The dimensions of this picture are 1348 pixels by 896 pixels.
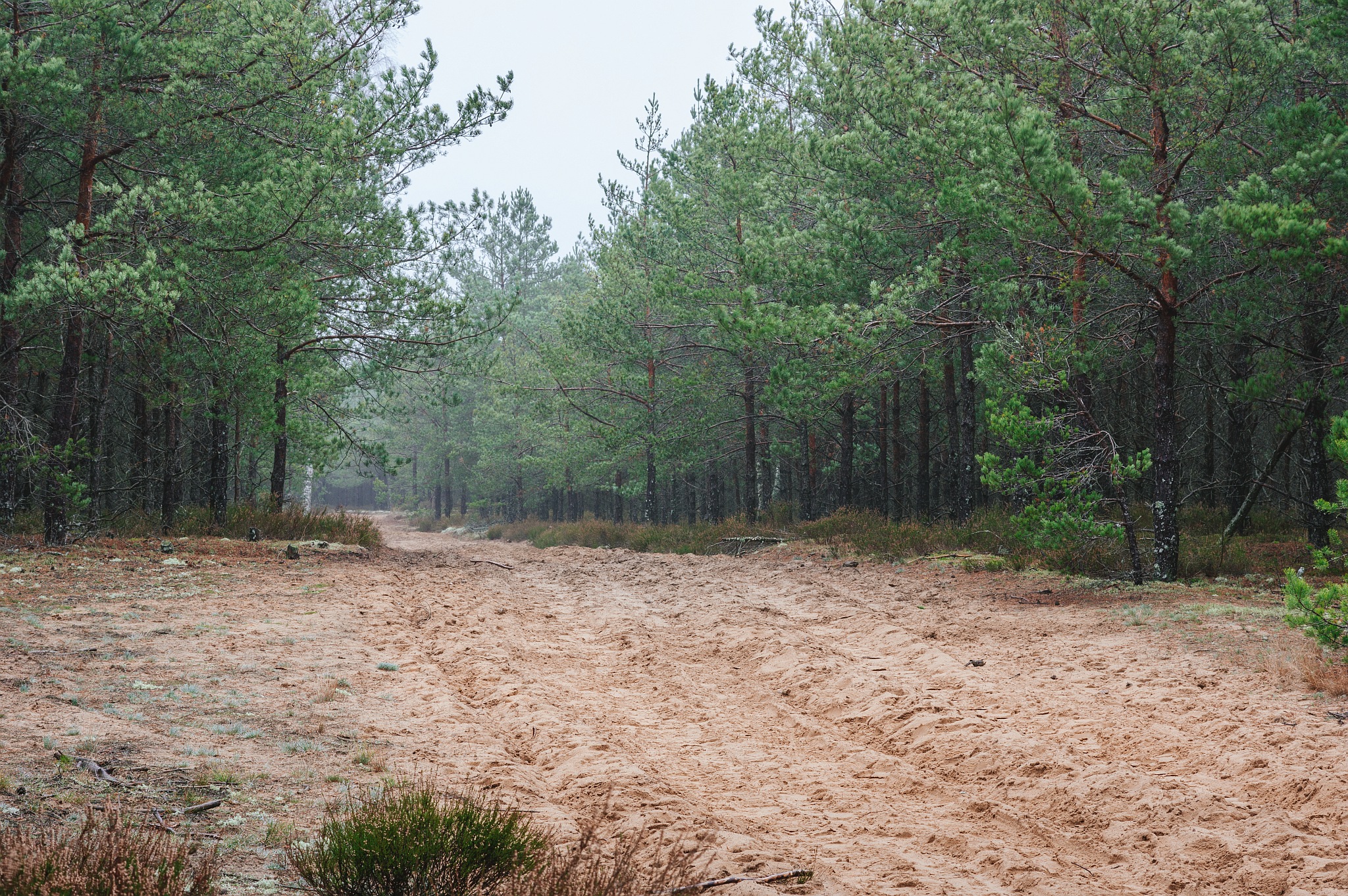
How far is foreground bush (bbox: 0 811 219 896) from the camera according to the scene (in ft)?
8.63

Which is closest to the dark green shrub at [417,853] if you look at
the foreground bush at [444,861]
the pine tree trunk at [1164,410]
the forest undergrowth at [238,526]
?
the foreground bush at [444,861]

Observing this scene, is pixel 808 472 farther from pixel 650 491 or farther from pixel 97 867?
pixel 97 867

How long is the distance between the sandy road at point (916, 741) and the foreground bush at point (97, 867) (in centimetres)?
197

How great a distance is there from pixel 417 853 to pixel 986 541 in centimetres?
1433

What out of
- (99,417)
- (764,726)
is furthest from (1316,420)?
Answer: (99,417)

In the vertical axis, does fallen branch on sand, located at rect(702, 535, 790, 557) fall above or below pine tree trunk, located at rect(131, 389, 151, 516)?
below

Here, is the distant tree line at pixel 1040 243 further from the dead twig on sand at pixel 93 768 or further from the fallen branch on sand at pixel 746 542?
the dead twig on sand at pixel 93 768

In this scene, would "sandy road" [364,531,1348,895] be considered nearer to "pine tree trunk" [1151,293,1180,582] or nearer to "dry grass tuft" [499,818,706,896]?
"dry grass tuft" [499,818,706,896]

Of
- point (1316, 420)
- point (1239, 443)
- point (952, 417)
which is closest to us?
point (1316, 420)

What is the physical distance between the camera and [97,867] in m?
2.75

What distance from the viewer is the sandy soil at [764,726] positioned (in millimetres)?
4305

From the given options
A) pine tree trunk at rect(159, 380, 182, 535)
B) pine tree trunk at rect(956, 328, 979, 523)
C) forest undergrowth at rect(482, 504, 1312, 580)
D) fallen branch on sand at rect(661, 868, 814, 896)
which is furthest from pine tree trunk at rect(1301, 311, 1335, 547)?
pine tree trunk at rect(159, 380, 182, 535)

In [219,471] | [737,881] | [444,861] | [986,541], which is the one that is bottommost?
[737,881]

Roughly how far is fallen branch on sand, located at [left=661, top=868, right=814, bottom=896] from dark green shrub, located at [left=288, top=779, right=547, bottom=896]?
0.60 meters
